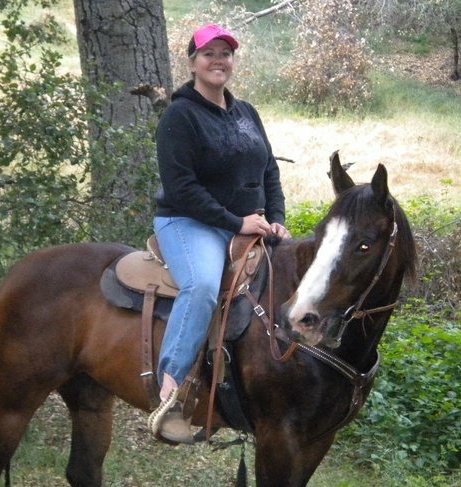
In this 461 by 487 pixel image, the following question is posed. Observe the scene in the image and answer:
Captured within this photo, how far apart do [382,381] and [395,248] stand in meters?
3.35

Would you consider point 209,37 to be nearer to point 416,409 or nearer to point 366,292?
point 366,292

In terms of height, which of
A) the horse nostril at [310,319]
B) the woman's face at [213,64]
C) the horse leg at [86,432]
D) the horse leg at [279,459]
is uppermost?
the woman's face at [213,64]

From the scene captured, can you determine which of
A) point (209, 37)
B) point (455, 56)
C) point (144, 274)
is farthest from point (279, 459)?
point (455, 56)

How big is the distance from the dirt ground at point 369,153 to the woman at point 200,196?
918 cm

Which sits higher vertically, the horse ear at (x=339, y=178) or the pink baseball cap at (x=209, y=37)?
the pink baseball cap at (x=209, y=37)

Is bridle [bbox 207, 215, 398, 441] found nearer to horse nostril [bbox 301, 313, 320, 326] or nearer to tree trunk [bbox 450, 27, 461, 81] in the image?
horse nostril [bbox 301, 313, 320, 326]

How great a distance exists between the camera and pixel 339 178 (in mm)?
4086

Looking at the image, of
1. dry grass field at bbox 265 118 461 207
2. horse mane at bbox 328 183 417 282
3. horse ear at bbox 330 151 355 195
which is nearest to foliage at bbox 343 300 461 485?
horse mane at bbox 328 183 417 282

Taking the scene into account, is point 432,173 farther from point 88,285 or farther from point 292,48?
point 88,285

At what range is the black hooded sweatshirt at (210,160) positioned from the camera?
171 inches

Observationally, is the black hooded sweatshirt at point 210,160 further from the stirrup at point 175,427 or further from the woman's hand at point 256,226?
the stirrup at point 175,427

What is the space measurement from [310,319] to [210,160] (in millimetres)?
1032

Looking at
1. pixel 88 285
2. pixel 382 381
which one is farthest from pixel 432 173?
pixel 88 285

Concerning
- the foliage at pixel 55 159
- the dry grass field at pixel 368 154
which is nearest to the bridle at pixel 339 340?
the foliage at pixel 55 159
